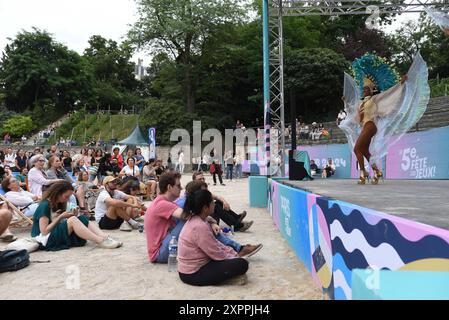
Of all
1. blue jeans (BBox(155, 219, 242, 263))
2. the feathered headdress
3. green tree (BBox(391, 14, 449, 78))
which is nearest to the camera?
blue jeans (BBox(155, 219, 242, 263))

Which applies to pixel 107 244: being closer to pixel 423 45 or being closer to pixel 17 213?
pixel 17 213

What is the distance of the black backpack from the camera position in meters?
4.41

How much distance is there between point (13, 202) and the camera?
6855 millimetres

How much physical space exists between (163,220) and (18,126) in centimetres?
4235

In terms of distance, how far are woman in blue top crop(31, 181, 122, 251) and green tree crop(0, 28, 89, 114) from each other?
44762 millimetres

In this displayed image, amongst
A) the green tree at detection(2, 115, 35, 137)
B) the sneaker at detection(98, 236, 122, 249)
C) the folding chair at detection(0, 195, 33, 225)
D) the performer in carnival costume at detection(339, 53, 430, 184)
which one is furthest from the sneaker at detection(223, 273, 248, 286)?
the green tree at detection(2, 115, 35, 137)

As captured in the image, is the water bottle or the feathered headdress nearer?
the water bottle

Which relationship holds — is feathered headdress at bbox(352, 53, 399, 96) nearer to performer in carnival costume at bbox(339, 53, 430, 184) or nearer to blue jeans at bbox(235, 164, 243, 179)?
performer in carnival costume at bbox(339, 53, 430, 184)

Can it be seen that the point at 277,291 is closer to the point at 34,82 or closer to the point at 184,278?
the point at 184,278

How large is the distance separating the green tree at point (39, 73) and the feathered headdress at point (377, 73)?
44.4 m

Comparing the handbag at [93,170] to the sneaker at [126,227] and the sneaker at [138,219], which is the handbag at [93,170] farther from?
the sneaker at [126,227]

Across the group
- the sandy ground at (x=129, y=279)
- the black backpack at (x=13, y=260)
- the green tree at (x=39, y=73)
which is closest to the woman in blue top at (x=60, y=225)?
the sandy ground at (x=129, y=279)

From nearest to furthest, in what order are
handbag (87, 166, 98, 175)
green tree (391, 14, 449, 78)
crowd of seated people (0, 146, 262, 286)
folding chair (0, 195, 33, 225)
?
crowd of seated people (0, 146, 262, 286)
folding chair (0, 195, 33, 225)
handbag (87, 166, 98, 175)
green tree (391, 14, 449, 78)

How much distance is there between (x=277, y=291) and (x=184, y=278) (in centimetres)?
88
